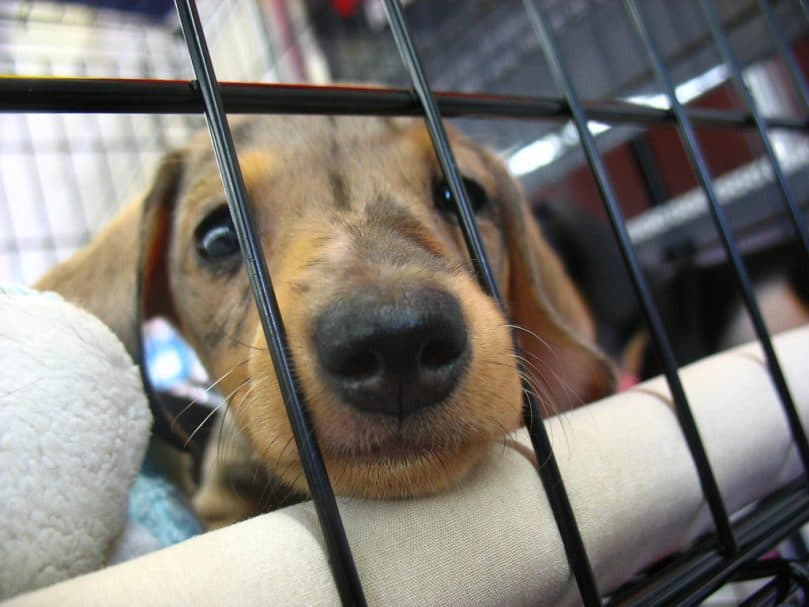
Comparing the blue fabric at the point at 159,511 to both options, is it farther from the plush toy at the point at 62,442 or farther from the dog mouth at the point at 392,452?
the dog mouth at the point at 392,452

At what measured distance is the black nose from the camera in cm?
41

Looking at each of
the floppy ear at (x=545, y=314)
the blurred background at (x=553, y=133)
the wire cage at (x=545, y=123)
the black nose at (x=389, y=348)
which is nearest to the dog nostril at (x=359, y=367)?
the black nose at (x=389, y=348)

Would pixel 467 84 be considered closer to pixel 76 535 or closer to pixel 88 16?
pixel 88 16

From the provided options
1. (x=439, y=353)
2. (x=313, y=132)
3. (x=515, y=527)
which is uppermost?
(x=313, y=132)

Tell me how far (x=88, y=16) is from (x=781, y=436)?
231 cm


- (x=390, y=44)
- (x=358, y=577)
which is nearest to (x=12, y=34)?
(x=390, y=44)

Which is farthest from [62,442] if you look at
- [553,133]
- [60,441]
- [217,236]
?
[553,133]

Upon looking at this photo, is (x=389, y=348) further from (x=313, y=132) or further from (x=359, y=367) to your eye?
(x=313, y=132)

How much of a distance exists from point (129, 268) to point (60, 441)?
21.7 inches

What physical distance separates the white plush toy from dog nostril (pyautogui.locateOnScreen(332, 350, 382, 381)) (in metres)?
0.16

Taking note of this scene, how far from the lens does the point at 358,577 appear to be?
341mm

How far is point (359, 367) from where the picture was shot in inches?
17.1

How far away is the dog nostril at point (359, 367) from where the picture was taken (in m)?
0.43

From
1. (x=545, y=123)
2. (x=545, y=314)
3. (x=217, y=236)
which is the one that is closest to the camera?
(x=217, y=236)
